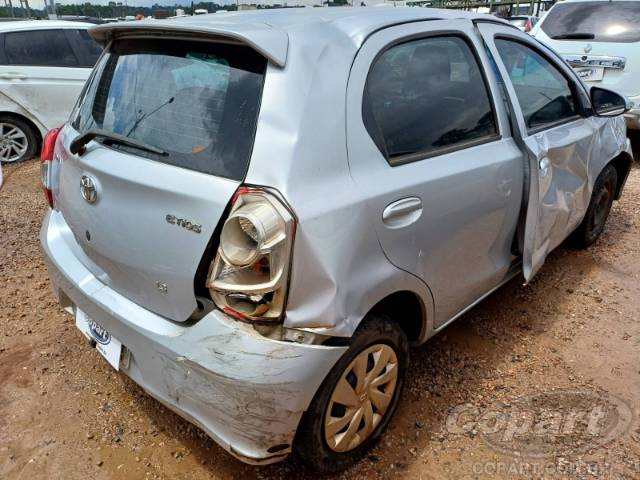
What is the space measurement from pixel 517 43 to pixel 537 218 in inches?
37.7

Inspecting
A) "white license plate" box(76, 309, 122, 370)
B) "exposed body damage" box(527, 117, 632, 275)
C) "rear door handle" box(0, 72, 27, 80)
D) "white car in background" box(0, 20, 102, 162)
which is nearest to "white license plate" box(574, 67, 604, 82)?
"exposed body damage" box(527, 117, 632, 275)

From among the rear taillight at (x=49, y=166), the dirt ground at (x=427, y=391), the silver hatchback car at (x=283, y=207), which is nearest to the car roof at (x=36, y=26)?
the dirt ground at (x=427, y=391)

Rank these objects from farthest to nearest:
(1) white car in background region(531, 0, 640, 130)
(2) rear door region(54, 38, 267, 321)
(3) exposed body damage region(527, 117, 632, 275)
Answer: (1) white car in background region(531, 0, 640, 130) < (3) exposed body damage region(527, 117, 632, 275) < (2) rear door region(54, 38, 267, 321)

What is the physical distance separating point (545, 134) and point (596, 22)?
467cm

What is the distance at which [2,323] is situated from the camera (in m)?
3.08

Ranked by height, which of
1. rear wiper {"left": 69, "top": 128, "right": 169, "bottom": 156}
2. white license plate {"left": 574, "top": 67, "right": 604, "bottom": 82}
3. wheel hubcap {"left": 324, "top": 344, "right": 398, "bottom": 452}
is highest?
rear wiper {"left": 69, "top": 128, "right": 169, "bottom": 156}

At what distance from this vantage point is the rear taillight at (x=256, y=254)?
1.57 meters

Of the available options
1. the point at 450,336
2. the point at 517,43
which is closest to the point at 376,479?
the point at 450,336

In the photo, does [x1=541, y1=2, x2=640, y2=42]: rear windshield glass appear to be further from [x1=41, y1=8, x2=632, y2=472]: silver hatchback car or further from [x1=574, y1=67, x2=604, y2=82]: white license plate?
[x1=41, y1=8, x2=632, y2=472]: silver hatchback car

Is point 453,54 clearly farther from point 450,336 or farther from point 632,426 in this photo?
point 632,426

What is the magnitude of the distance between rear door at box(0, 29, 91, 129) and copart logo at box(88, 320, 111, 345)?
205 inches

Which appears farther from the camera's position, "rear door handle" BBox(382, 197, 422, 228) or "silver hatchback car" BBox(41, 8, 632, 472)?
"rear door handle" BBox(382, 197, 422, 228)

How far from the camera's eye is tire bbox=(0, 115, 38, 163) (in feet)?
20.5

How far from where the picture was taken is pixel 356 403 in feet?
6.53
